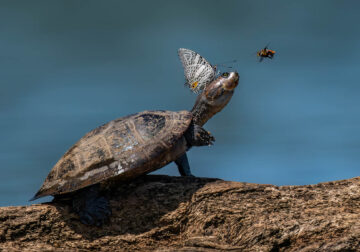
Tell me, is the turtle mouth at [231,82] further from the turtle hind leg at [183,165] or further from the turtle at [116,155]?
the turtle hind leg at [183,165]

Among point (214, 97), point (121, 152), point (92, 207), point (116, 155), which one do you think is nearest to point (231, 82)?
point (214, 97)

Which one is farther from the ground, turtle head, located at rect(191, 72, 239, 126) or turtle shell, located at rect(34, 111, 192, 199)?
turtle head, located at rect(191, 72, 239, 126)

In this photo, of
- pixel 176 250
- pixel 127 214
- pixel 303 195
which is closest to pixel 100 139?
pixel 127 214

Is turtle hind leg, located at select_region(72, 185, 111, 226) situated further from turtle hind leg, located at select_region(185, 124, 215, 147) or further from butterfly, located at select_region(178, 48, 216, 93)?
butterfly, located at select_region(178, 48, 216, 93)

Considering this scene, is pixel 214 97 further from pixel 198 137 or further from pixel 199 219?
pixel 199 219

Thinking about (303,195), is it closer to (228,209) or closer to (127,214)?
(228,209)

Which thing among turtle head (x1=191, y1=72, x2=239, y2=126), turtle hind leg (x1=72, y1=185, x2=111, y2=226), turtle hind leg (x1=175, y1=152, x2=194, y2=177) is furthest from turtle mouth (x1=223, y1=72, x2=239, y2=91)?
turtle hind leg (x1=72, y1=185, x2=111, y2=226)

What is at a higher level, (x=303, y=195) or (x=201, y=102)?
(x=201, y=102)
